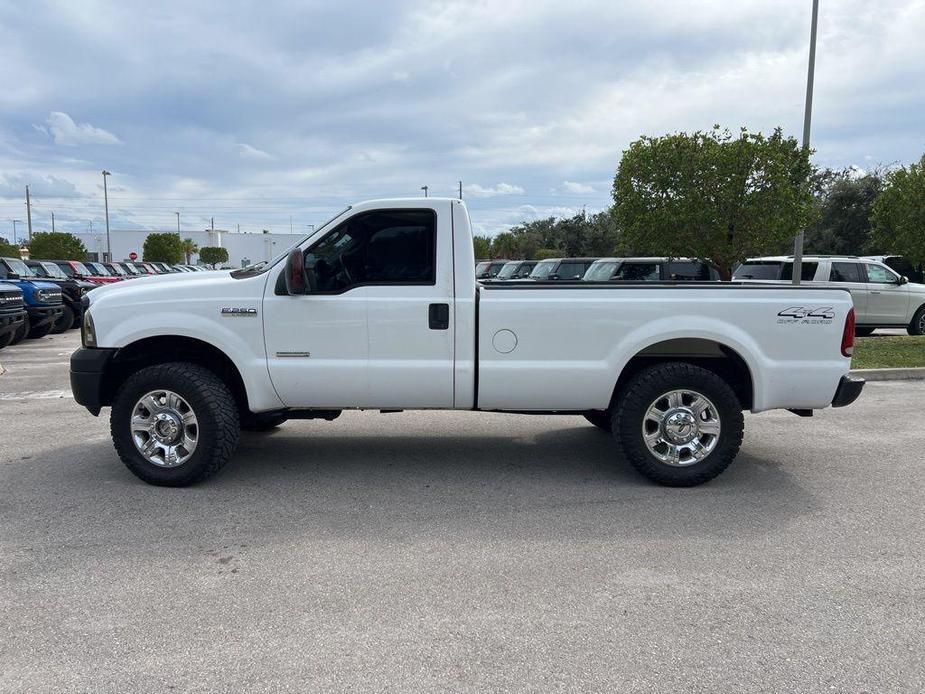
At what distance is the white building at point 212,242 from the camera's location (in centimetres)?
10050

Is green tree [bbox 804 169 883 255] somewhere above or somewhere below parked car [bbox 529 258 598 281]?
above

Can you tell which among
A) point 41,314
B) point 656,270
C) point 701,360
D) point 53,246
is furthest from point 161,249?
point 701,360

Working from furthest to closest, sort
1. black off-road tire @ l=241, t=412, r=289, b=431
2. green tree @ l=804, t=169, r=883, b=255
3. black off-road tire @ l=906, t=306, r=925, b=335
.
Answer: green tree @ l=804, t=169, r=883, b=255, black off-road tire @ l=906, t=306, r=925, b=335, black off-road tire @ l=241, t=412, r=289, b=431

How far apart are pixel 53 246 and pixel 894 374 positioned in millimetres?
59388

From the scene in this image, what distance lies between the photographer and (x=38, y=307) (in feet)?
47.7

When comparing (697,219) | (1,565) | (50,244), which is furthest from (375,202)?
(50,244)

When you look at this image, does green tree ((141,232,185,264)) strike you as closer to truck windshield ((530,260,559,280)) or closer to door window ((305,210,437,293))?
truck windshield ((530,260,559,280))

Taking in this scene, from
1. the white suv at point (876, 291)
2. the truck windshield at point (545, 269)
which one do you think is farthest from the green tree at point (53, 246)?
the white suv at point (876, 291)

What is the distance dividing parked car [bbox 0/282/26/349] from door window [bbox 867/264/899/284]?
54.6 ft

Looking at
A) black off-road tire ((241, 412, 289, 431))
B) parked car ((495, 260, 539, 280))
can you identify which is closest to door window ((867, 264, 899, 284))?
parked car ((495, 260, 539, 280))

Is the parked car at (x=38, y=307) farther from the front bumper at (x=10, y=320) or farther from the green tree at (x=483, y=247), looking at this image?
the green tree at (x=483, y=247)

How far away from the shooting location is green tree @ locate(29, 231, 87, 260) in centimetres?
5409

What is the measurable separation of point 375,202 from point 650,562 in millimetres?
3012

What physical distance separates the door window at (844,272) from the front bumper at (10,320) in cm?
1606
